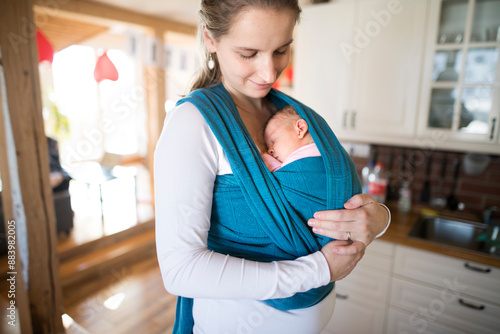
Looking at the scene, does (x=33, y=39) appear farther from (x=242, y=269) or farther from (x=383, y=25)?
(x=383, y=25)

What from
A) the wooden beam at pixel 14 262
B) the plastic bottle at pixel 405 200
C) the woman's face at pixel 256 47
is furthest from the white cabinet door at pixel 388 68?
the wooden beam at pixel 14 262

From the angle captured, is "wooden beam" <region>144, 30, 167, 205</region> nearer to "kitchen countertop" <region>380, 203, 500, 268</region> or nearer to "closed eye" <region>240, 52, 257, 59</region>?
"kitchen countertop" <region>380, 203, 500, 268</region>

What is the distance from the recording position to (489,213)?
197 centimetres

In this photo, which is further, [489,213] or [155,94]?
[155,94]

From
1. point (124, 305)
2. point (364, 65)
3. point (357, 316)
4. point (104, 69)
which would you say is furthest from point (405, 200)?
point (104, 69)

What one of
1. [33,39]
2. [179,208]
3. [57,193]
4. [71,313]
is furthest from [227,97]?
[57,193]

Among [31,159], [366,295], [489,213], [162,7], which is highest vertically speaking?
[162,7]

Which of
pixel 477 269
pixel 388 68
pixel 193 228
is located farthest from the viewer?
pixel 388 68

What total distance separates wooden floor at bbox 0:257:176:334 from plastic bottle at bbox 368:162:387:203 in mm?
1826

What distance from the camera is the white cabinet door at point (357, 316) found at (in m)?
1.91

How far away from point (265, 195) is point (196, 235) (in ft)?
0.56

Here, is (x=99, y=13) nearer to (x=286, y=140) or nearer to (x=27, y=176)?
(x=27, y=176)

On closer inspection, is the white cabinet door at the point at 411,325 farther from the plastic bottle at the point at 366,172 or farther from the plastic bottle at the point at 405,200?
the plastic bottle at the point at 366,172

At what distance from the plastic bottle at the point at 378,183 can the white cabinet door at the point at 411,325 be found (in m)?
0.76
